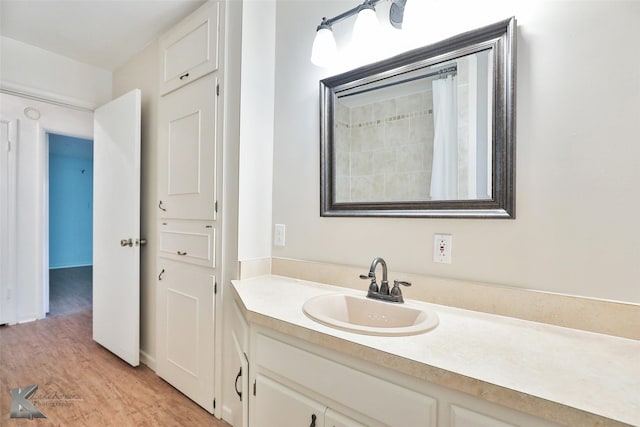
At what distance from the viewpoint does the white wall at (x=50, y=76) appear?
2.28m

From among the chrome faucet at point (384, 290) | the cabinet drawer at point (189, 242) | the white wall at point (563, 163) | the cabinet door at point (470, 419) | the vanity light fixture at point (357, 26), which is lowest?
the cabinet door at point (470, 419)

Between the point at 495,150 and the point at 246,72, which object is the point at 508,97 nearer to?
the point at 495,150

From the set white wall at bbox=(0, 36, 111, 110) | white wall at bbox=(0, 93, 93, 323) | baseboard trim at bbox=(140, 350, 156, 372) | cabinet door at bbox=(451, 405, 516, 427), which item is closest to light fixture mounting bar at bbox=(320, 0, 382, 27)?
cabinet door at bbox=(451, 405, 516, 427)

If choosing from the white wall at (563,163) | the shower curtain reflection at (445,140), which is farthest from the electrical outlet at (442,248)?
the shower curtain reflection at (445,140)

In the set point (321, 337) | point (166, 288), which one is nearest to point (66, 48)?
point (166, 288)

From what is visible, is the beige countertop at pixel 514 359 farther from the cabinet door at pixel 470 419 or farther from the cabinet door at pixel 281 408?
the cabinet door at pixel 281 408

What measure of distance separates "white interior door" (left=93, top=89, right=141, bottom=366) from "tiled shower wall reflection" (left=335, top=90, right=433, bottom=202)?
1.64 meters

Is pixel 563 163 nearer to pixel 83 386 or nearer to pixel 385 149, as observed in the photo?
pixel 385 149

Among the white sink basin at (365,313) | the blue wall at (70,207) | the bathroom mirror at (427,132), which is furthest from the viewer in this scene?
the blue wall at (70,207)

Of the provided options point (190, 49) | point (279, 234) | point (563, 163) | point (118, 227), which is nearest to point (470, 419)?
point (563, 163)

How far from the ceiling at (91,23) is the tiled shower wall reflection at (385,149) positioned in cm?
130

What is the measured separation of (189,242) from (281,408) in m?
1.17

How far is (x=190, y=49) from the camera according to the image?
1922 millimetres

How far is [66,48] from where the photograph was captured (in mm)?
2420
